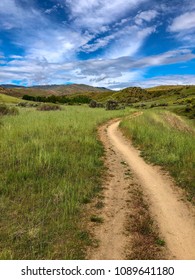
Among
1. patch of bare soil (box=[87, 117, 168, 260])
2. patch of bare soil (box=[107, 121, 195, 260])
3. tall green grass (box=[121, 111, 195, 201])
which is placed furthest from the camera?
Answer: tall green grass (box=[121, 111, 195, 201])

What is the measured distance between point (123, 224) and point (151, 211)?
1194 mm

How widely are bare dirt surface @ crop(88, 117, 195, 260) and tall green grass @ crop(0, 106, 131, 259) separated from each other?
581mm

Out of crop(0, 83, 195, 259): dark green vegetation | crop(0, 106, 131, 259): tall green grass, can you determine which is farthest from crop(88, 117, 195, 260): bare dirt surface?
crop(0, 106, 131, 259): tall green grass

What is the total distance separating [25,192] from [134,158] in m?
7.05

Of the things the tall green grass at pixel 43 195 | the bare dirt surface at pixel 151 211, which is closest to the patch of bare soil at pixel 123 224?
the bare dirt surface at pixel 151 211

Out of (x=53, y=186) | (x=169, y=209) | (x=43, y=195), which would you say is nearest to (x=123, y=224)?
(x=169, y=209)

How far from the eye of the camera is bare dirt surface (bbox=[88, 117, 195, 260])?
19.8ft

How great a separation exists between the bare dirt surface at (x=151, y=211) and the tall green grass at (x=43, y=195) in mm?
581

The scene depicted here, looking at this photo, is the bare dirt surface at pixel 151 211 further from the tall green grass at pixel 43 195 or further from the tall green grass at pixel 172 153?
the tall green grass at pixel 43 195

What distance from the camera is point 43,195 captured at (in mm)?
8258

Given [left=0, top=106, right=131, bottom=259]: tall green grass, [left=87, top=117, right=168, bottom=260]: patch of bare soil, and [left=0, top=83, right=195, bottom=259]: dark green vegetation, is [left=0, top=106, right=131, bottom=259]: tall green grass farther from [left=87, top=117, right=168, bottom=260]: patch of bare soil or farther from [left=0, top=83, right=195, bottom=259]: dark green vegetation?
[left=87, top=117, right=168, bottom=260]: patch of bare soil

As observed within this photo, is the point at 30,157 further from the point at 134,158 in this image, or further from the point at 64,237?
the point at 64,237
